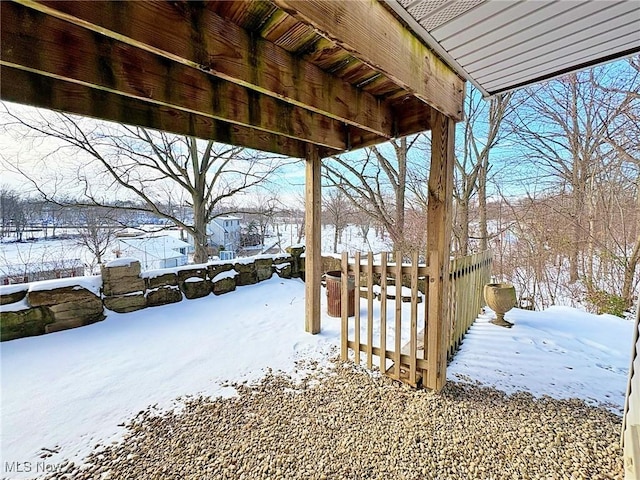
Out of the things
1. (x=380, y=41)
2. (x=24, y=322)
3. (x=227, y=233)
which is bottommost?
(x=24, y=322)

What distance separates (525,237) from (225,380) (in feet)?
23.8

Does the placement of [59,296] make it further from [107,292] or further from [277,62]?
[277,62]

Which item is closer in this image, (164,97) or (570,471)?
(570,471)

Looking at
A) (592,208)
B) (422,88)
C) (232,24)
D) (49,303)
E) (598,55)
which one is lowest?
(49,303)

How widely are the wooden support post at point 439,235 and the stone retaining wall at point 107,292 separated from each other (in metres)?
3.85

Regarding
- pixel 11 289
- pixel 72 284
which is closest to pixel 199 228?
pixel 72 284

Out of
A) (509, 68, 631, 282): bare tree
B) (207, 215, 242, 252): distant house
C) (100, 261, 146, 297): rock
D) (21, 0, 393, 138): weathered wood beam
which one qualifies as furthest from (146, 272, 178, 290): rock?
(207, 215, 242, 252): distant house

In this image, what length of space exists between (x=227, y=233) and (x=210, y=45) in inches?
498

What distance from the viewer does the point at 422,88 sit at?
157 centimetres

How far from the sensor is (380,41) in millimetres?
1217

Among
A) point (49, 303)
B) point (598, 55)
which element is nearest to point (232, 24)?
point (598, 55)

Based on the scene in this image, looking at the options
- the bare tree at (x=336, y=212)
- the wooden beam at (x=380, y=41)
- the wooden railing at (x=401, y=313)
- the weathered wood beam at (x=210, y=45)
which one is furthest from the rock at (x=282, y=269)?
the bare tree at (x=336, y=212)

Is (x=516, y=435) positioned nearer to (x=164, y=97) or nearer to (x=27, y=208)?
(x=164, y=97)

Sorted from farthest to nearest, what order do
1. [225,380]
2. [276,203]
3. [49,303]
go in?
1. [276,203]
2. [49,303]
3. [225,380]
